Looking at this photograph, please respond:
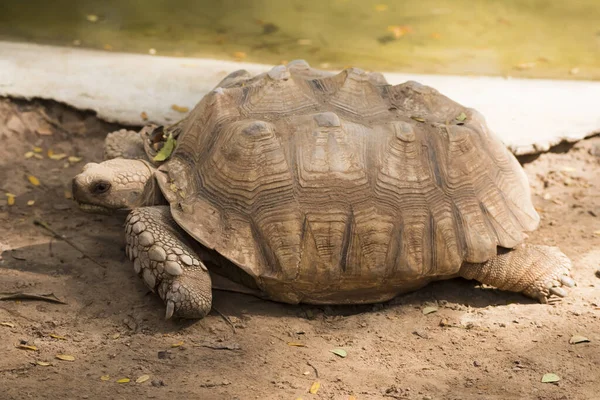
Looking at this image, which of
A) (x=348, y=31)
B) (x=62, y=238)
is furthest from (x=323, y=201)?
(x=348, y=31)

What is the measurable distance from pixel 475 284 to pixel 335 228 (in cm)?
105

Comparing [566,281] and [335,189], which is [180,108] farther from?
[566,281]

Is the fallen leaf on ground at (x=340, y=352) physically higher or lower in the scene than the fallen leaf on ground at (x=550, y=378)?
lower

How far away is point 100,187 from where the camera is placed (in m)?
4.28

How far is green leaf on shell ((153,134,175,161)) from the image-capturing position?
4.38 meters

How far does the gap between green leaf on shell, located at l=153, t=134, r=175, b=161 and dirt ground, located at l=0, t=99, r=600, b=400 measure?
433mm

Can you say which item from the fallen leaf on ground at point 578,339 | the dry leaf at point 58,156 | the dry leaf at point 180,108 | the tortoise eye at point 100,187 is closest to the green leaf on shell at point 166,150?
the tortoise eye at point 100,187

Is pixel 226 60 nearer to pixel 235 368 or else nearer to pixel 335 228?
pixel 335 228

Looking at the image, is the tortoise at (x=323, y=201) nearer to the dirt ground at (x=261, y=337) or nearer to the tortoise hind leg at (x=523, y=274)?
the tortoise hind leg at (x=523, y=274)

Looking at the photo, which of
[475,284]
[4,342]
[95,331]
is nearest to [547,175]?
[475,284]

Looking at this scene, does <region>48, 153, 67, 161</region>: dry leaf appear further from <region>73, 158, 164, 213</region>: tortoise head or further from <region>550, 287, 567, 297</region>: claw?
<region>550, 287, 567, 297</region>: claw

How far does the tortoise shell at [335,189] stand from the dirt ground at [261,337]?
23 centimetres

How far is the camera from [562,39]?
26.7 feet

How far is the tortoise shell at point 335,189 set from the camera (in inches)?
153
